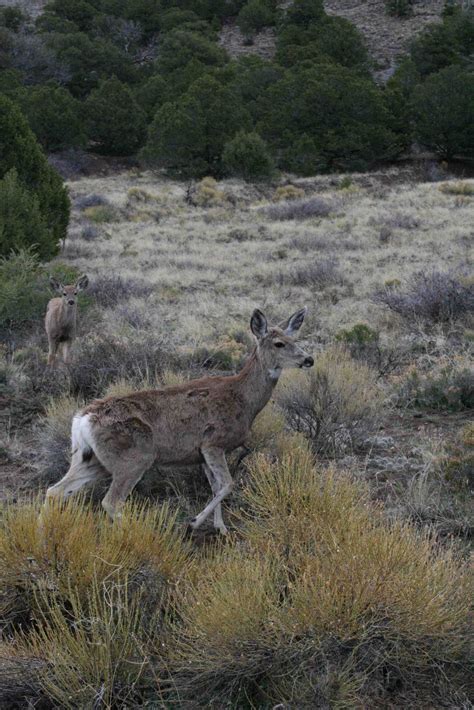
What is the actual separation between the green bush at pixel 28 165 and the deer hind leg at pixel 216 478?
15.3m

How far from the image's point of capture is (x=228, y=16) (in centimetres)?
7381

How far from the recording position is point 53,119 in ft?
145

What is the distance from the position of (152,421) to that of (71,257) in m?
18.2

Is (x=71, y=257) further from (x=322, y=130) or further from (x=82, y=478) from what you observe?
(x=322, y=130)

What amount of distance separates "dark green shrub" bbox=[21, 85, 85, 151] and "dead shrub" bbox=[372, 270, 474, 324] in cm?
3441

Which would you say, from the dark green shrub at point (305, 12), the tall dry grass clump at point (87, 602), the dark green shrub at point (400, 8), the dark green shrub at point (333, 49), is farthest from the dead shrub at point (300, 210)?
the dark green shrub at point (400, 8)

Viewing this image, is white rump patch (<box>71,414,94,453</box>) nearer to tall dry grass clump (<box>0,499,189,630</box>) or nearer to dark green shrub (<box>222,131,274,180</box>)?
tall dry grass clump (<box>0,499,189,630</box>)

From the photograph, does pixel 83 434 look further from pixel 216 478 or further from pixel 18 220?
pixel 18 220

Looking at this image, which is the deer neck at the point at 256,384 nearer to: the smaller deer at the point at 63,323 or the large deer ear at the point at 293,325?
the large deer ear at the point at 293,325

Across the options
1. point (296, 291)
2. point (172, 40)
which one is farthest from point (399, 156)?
point (296, 291)

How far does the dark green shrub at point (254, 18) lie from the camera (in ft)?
222

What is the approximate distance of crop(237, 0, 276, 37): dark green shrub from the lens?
222ft

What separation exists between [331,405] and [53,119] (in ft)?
132

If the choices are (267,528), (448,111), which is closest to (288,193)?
(448,111)
